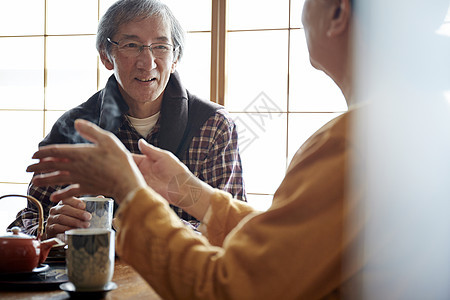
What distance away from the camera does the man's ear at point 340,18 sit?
927 millimetres

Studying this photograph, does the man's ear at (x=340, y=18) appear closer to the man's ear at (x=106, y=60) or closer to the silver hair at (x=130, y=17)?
the silver hair at (x=130, y=17)

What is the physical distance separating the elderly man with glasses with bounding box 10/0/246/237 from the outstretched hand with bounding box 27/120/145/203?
106cm

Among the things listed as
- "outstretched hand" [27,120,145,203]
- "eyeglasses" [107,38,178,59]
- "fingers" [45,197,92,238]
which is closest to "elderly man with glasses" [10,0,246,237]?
"eyeglasses" [107,38,178,59]

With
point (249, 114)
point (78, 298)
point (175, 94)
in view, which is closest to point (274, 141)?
point (249, 114)

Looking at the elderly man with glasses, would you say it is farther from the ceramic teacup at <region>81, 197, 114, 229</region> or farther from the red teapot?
the red teapot

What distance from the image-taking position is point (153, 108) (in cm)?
220

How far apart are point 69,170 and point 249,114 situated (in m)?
2.47

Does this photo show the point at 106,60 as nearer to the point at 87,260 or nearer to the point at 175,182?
the point at 175,182

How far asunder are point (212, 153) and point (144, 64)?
0.47m

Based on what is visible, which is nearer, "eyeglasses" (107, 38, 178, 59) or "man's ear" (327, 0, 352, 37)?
"man's ear" (327, 0, 352, 37)

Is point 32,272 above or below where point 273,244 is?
below

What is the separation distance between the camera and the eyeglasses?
2083 mm

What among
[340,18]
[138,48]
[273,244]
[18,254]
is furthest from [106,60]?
[273,244]

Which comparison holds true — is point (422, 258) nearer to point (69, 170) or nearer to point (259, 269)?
point (259, 269)
